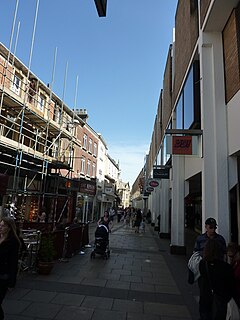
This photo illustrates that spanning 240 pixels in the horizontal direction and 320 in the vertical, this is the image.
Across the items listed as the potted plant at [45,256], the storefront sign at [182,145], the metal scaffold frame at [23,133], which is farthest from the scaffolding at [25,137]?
the storefront sign at [182,145]

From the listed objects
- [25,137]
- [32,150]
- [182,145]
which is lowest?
[182,145]

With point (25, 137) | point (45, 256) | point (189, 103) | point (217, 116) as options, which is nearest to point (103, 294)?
point (45, 256)

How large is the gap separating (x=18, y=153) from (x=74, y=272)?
7530mm

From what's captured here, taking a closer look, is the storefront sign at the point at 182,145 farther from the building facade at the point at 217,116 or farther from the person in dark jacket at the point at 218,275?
the person in dark jacket at the point at 218,275

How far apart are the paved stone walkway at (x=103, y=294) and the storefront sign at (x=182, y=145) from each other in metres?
3.75

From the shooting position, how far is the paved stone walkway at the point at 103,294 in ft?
16.3

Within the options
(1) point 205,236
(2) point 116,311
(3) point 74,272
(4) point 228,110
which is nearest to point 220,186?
(4) point 228,110

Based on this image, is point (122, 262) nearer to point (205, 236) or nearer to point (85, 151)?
point (205, 236)

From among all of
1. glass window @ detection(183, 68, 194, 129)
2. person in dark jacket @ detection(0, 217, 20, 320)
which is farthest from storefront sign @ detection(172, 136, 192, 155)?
person in dark jacket @ detection(0, 217, 20, 320)

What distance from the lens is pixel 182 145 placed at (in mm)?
8578

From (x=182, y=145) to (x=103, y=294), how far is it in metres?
4.79

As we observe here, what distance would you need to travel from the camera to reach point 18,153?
44.2 feet

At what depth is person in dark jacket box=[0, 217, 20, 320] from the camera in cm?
386

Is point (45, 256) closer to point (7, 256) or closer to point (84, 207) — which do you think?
point (7, 256)
